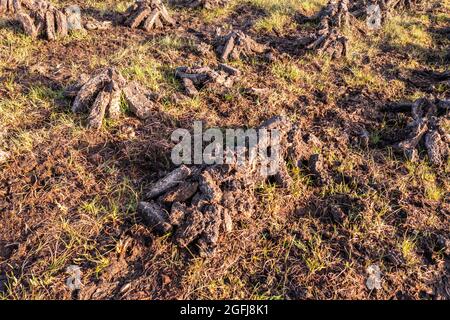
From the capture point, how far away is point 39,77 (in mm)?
5254

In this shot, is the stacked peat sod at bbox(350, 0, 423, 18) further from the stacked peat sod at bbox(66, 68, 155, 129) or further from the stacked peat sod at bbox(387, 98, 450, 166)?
the stacked peat sod at bbox(66, 68, 155, 129)

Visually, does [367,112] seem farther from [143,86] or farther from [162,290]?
[162,290]

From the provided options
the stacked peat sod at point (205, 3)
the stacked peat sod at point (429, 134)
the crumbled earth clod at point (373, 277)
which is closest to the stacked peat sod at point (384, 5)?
the stacked peat sod at point (205, 3)

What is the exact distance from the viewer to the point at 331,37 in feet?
21.3

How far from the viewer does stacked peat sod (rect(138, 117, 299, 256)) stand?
3246 millimetres

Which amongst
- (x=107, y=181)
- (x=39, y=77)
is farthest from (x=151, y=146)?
(x=39, y=77)

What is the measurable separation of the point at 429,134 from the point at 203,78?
127 inches

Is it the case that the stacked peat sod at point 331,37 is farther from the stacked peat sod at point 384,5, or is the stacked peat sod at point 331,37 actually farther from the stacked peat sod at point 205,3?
the stacked peat sod at point 205,3

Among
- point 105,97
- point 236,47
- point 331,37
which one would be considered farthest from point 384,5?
point 105,97

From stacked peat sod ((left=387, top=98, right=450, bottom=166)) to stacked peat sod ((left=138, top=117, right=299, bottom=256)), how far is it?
5.81ft
